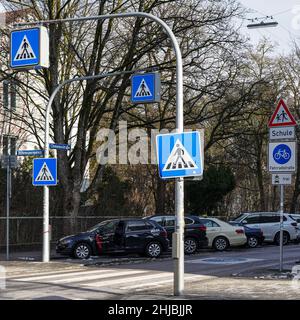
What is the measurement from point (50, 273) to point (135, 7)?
14.6 meters

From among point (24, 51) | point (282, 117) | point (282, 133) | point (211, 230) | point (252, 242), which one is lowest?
point (252, 242)

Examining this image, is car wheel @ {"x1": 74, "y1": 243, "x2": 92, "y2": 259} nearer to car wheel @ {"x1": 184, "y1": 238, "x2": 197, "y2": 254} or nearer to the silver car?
car wheel @ {"x1": 184, "y1": 238, "x2": 197, "y2": 254}

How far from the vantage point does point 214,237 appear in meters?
26.9

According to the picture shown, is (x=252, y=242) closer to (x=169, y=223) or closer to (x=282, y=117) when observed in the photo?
(x=169, y=223)

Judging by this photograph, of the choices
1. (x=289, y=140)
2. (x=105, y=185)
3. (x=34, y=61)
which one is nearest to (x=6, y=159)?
(x=34, y=61)

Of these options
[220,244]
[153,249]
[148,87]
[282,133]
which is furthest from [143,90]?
[220,244]

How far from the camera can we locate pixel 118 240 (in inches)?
901

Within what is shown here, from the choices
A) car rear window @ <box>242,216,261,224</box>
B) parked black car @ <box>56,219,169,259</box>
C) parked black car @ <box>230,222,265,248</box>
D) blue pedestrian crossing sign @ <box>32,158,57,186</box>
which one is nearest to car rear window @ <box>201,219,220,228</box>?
parked black car @ <box>230,222,265,248</box>

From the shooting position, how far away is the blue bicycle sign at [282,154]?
16.0 m

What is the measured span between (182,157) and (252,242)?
18077mm

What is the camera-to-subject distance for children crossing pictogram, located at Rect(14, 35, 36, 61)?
13.6 metres

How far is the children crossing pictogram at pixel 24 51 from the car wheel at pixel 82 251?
→ 10.2 meters

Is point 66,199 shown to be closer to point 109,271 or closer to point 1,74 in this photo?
point 1,74

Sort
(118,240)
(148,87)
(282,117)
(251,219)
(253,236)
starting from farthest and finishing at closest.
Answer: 1. (251,219)
2. (253,236)
3. (118,240)
4. (148,87)
5. (282,117)
